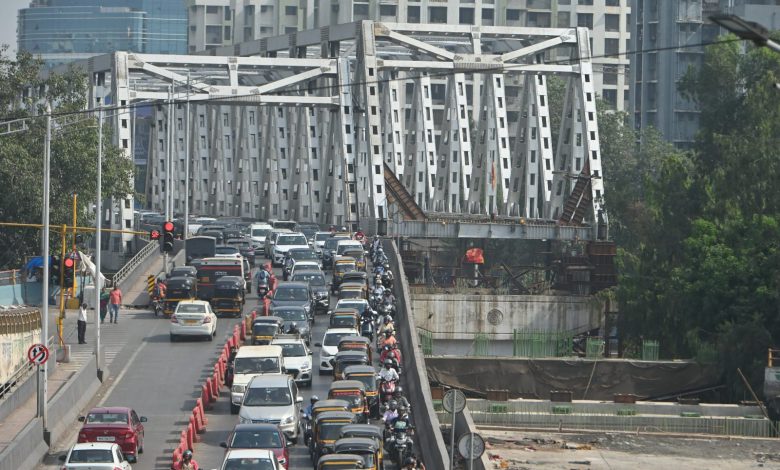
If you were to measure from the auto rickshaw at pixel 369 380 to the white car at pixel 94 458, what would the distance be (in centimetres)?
995

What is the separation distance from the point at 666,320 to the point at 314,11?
110 m

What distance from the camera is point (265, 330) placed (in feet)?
159

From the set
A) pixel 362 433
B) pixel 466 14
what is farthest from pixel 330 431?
pixel 466 14

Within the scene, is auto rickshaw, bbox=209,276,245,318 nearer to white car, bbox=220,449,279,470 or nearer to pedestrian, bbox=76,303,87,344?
pedestrian, bbox=76,303,87,344

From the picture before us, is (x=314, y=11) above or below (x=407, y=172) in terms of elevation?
above

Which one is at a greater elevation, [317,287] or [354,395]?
[317,287]

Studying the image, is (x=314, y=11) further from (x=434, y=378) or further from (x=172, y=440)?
(x=172, y=440)

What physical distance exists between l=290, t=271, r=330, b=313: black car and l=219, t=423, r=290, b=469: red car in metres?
25.4

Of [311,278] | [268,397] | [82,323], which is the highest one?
[311,278]

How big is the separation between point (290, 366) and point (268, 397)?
21.4 ft

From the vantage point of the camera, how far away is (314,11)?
571 feet

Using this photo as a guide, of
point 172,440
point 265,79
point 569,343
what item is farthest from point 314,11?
point 172,440

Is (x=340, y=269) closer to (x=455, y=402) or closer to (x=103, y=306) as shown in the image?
(x=103, y=306)

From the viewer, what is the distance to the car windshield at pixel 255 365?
4228 centimetres
